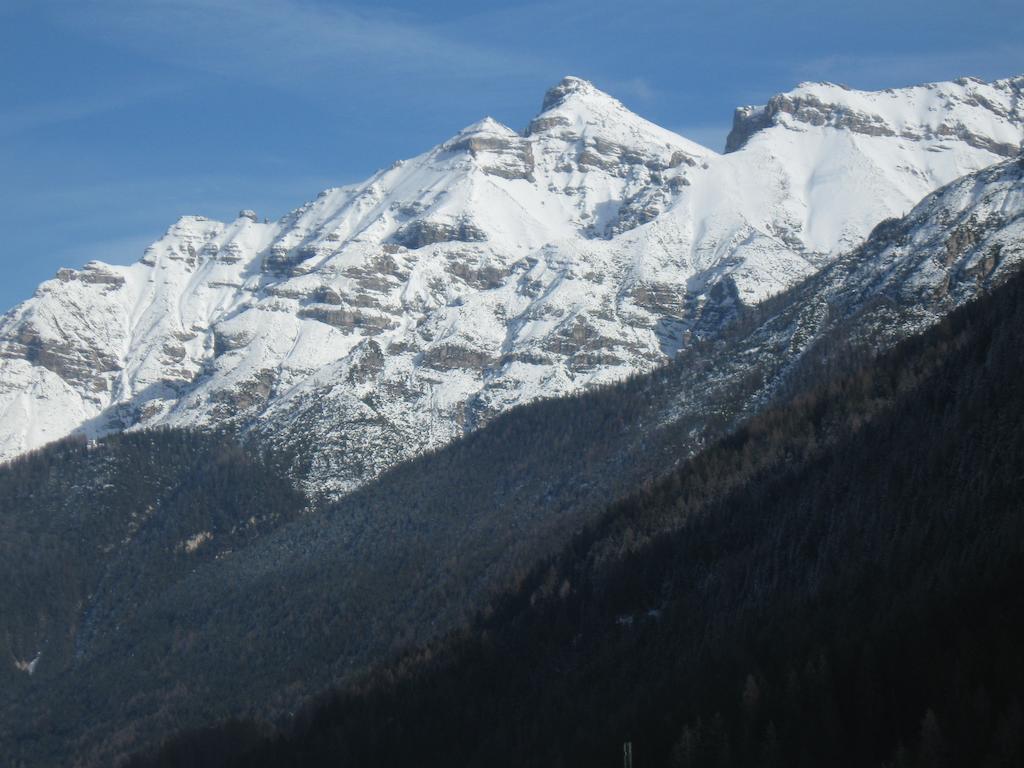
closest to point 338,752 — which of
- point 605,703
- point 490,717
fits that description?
point 490,717

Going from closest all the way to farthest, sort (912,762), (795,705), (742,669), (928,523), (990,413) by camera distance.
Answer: (912,762) < (795,705) < (742,669) < (928,523) < (990,413)


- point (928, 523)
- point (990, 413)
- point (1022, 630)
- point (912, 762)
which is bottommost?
point (912, 762)

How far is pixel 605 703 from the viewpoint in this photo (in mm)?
177625

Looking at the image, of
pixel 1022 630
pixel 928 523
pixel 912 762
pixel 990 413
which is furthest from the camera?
pixel 990 413

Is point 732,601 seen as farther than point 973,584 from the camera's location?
Yes

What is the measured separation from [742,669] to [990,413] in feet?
178

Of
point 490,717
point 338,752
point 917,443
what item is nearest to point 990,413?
point 917,443

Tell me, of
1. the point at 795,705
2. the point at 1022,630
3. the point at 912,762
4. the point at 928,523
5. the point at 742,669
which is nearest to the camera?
the point at 912,762

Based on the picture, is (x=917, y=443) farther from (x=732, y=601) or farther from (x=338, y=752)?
(x=338, y=752)

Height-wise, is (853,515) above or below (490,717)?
above

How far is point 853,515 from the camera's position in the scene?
193 meters

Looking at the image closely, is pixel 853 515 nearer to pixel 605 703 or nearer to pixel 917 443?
pixel 917 443

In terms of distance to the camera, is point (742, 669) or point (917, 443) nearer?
point (742, 669)

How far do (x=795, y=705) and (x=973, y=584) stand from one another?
22.4m
